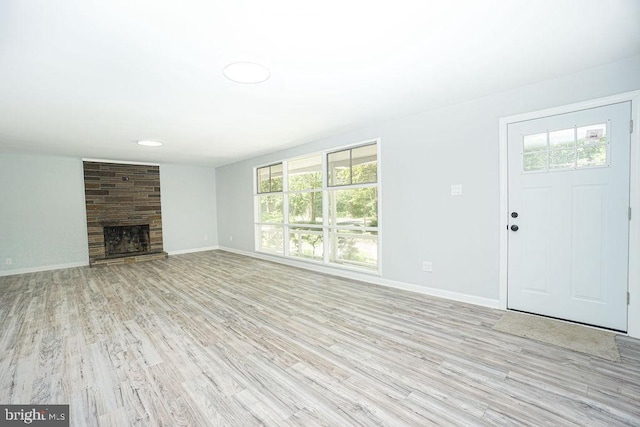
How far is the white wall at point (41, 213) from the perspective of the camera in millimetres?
5246

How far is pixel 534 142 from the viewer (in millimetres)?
2783

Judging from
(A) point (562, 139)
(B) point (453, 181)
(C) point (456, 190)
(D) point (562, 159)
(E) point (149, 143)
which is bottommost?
(C) point (456, 190)

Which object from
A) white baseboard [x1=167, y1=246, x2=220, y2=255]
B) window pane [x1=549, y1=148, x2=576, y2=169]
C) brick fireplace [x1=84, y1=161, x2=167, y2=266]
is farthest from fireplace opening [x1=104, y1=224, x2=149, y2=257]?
window pane [x1=549, y1=148, x2=576, y2=169]

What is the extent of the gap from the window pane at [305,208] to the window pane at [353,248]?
0.47 meters

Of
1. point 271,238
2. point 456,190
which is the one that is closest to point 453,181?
point 456,190

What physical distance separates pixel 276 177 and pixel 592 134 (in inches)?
196

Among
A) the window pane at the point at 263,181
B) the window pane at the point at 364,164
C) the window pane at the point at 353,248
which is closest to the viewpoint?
the window pane at the point at 364,164

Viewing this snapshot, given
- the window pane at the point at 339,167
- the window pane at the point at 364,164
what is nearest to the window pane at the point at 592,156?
the window pane at the point at 364,164

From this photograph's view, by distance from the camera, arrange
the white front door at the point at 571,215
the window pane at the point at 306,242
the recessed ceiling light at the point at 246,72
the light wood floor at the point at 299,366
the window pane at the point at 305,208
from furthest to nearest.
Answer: the window pane at the point at 306,242 < the window pane at the point at 305,208 < the white front door at the point at 571,215 < the recessed ceiling light at the point at 246,72 < the light wood floor at the point at 299,366

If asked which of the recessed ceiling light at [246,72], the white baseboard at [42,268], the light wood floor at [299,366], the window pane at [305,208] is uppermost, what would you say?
the recessed ceiling light at [246,72]

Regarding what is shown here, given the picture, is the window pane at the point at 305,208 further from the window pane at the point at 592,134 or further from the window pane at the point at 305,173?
the window pane at the point at 592,134

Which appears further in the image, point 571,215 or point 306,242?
point 306,242

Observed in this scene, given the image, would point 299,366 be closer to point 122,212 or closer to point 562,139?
point 562,139

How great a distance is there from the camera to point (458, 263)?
3.28 metres
